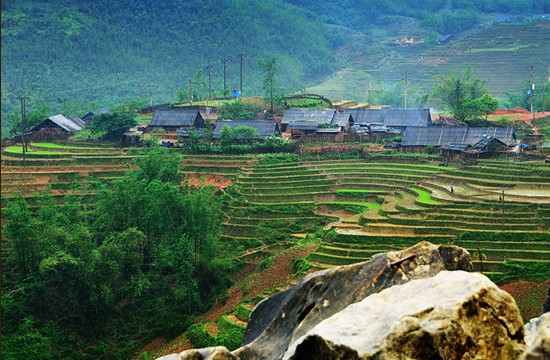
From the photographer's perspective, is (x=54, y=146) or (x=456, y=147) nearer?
(x=456, y=147)

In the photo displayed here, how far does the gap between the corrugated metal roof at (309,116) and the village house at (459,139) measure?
678 centimetres

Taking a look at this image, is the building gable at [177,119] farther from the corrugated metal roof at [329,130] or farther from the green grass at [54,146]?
the corrugated metal roof at [329,130]

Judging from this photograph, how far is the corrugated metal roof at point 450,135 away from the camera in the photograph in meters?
47.7

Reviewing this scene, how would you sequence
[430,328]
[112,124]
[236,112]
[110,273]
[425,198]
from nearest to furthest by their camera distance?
[430,328], [110,273], [425,198], [112,124], [236,112]

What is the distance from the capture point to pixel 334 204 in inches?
1661

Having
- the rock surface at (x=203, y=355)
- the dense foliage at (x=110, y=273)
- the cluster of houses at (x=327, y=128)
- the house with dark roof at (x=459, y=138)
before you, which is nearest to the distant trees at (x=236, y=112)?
the cluster of houses at (x=327, y=128)

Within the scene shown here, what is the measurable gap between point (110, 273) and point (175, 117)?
73.7 ft

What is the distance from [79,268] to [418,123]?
95.7 feet

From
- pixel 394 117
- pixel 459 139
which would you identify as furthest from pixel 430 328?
pixel 394 117

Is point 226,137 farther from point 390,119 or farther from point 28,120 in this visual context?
point 28,120

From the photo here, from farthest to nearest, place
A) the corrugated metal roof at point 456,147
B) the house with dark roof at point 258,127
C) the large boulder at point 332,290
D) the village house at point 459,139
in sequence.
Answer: the house with dark roof at point 258,127
the corrugated metal roof at point 456,147
the village house at point 459,139
the large boulder at point 332,290

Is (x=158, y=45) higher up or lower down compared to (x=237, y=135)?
higher up

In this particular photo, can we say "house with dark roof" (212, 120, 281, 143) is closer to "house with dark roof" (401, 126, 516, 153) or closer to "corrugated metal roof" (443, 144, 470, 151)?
"house with dark roof" (401, 126, 516, 153)

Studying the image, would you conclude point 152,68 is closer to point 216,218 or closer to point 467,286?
point 216,218
